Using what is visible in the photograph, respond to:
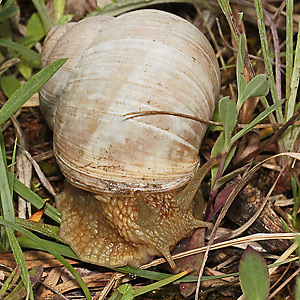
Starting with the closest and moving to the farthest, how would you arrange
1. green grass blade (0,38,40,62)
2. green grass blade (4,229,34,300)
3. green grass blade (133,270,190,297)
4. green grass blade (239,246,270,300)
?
green grass blade (239,246,270,300) < green grass blade (4,229,34,300) < green grass blade (133,270,190,297) < green grass blade (0,38,40,62)

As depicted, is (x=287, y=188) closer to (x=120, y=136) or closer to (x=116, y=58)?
(x=120, y=136)

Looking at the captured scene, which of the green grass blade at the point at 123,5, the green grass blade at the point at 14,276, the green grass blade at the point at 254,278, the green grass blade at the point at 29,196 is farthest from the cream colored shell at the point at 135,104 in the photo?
the green grass blade at the point at 123,5

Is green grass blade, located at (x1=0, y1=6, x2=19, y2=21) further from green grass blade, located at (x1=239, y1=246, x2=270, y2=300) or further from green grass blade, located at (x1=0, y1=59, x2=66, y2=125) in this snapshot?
green grass blade, located at (x1=239, y1=246, x2=270, y2=300)

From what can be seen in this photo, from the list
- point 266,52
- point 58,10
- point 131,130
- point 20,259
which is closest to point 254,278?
point 131,130

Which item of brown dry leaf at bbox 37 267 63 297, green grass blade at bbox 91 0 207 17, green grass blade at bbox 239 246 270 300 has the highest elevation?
green grass blade at bbox 91 0 207 17

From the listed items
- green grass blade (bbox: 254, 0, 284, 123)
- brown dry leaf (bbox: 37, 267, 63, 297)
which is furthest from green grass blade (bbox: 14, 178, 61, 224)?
green grass blade (bbox: 254, 0, 284, 123)

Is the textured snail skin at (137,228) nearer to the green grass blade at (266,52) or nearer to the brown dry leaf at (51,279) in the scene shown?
the brown dry leaf at (51,279)

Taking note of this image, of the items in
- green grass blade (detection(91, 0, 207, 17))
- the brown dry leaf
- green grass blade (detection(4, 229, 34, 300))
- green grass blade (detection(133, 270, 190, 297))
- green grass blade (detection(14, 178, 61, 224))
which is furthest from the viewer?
green grass blade (detection(91, 0, 207, 17))

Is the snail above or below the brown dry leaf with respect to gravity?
above
